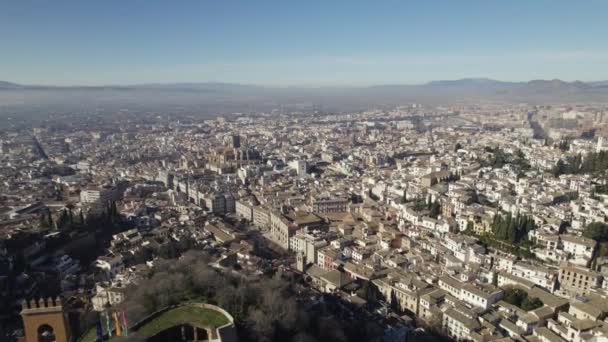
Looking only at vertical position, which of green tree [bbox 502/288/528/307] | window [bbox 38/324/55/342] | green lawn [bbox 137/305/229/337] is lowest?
green tree [bbox 502/288/528/307]

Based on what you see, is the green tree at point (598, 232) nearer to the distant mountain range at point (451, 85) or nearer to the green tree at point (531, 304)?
the green tree at point (531, 304)

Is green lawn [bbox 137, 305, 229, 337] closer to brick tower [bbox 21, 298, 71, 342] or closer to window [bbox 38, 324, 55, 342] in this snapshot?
brick tower [bbox 21, 298, 71, 342]

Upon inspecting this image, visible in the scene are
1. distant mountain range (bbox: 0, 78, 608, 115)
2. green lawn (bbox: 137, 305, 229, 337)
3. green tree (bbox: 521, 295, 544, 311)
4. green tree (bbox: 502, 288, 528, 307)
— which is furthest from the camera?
distant mountain range (bbox: 0, 78, 608, 115)

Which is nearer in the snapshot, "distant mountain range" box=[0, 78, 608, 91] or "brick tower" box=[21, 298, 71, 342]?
"brick tower" box=[21, 298, 71, 342]

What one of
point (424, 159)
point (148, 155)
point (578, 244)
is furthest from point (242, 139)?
point (578, 244)

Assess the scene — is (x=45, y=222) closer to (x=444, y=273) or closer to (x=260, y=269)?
(x=260, y=269)

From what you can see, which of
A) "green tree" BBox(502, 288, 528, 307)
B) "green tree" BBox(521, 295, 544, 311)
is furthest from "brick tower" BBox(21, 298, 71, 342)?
"green tree" BBox(521, 295, 544, 311)

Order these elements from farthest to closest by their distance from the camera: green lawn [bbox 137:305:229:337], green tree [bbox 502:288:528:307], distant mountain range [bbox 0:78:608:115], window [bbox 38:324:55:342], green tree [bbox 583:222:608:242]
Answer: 1. distant mountain range [bbox 0:78:608:115]
2. green tree [bbox 583:222:608:242]
3. green tree [bbox 502:288:528:307]
4. window [bbox 38:324:55:342]
5. green lawn [bbox 137:305:229:337]
